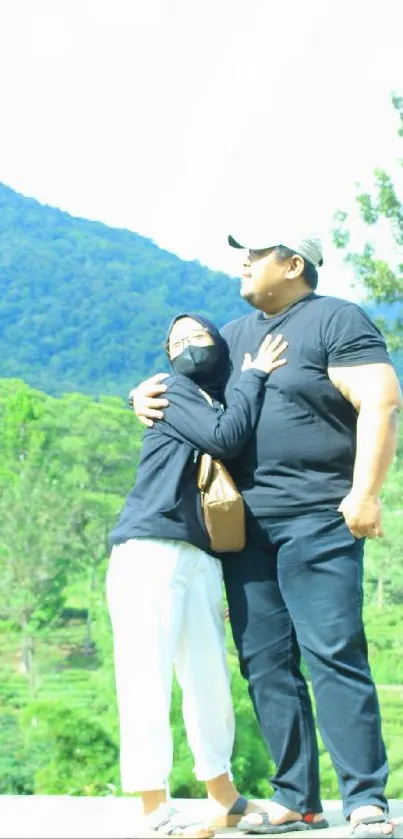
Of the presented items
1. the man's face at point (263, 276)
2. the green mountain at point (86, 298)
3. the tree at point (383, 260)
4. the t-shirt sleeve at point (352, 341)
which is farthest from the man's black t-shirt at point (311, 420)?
the green mountain at point (86, 298)

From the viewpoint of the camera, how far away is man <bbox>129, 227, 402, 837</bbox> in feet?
8.05

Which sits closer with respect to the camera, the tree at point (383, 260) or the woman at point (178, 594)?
the woman at point (178, 594)

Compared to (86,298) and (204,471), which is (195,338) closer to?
(204,471)

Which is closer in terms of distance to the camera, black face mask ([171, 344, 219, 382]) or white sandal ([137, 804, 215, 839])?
white sandal ([137, 804, 215, 839])

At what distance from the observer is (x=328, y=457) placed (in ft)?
8.38

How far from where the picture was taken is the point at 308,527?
99.5 inches

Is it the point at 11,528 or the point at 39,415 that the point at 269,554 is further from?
the point at 39,415

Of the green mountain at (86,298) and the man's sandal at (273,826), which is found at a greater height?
the green mountain at (86,298)

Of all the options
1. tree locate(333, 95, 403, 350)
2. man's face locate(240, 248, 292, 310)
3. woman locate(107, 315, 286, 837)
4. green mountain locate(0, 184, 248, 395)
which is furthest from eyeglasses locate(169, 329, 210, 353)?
green mountain locate(0, 184, 248, 395)

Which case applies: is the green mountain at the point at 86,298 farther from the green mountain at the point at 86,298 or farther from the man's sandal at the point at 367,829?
the man's sandal at the point at 367,829

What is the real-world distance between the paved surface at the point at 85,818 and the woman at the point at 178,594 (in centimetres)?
11

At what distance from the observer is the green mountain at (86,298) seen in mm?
31781

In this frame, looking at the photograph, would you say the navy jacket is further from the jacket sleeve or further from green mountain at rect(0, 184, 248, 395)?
green mountain at rect(0, 184, 248, 395)

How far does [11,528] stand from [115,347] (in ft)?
41.2
